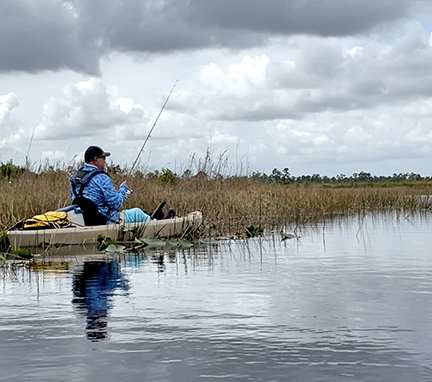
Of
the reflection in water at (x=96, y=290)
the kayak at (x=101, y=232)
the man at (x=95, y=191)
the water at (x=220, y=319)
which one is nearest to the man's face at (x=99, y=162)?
the man at (x=95, y=191)

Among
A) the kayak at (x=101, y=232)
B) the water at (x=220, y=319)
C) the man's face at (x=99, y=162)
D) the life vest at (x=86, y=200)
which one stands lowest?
the water at (x=220, y=319)

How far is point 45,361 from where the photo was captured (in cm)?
487

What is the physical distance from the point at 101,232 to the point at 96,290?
4.65 metres

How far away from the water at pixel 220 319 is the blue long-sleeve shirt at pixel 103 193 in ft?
5.30

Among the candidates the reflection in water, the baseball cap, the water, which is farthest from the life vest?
the reflection in water

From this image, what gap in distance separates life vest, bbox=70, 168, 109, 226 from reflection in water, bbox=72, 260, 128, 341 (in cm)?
195

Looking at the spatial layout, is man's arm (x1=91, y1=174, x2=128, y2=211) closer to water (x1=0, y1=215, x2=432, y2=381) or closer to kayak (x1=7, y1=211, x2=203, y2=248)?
kayak (x1=7, y1=211, x2=203, y2=248)

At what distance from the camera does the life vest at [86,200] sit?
12016 millimetres

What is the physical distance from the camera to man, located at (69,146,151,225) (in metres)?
12.0

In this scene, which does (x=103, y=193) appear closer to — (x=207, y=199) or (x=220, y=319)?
(x=207, y=199)

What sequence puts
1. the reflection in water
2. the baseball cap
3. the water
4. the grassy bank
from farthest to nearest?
the grassy bank < the baseball cap < the reflection in water < the water

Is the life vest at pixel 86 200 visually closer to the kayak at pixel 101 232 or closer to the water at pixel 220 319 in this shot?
the kayak at pixel 101 232

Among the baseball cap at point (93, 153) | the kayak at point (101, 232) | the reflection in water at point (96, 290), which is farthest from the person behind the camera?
the baseball cap at point (93, 153)

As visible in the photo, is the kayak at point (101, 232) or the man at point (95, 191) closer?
the kayak at point (101, 232)
